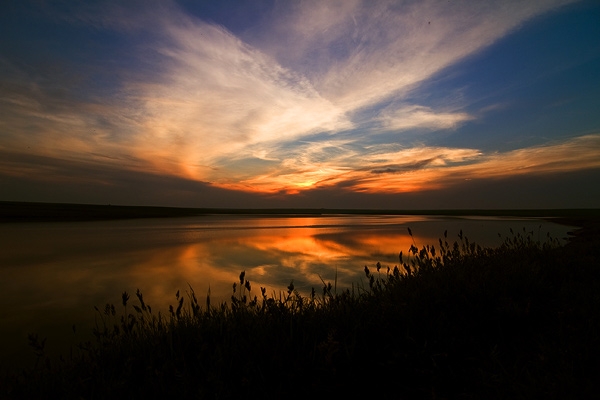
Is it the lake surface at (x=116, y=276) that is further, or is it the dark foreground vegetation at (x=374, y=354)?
the lake surface at (x=116, y=276)

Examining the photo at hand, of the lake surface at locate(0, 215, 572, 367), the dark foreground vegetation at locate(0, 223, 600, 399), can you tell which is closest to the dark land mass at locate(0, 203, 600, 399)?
the dark foreground vegetation at locate(0, 223, 600, 399)

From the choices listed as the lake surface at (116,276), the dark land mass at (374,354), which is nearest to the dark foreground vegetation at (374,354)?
the dark land mass at (374,354)

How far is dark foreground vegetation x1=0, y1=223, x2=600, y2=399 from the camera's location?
9.11 feet

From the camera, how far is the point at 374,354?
3.26 meters

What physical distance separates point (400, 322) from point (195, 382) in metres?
2.23

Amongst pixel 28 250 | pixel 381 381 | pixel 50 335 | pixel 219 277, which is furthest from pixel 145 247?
pixel 381 381

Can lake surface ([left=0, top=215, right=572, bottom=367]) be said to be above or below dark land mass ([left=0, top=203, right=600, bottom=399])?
below

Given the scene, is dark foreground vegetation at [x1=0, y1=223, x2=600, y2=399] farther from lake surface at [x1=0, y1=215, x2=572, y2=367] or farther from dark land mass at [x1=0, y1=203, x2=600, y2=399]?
lake surface at [x1=0, y1=215, x2=572, y2=367]

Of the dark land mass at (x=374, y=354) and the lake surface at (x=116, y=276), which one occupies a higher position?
the dark land mass at (x=374, y=354)

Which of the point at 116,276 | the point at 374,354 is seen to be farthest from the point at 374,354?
the point at 116,276

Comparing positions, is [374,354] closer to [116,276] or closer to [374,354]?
[374,354]

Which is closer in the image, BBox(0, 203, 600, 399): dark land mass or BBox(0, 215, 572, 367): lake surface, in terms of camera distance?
BBox(0, 203, 600, 399): dark land mass

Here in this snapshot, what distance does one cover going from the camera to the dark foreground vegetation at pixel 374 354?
2.78 metres

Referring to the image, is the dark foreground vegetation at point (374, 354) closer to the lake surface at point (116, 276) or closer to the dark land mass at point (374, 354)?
the dark land mass at point (374, 354)
